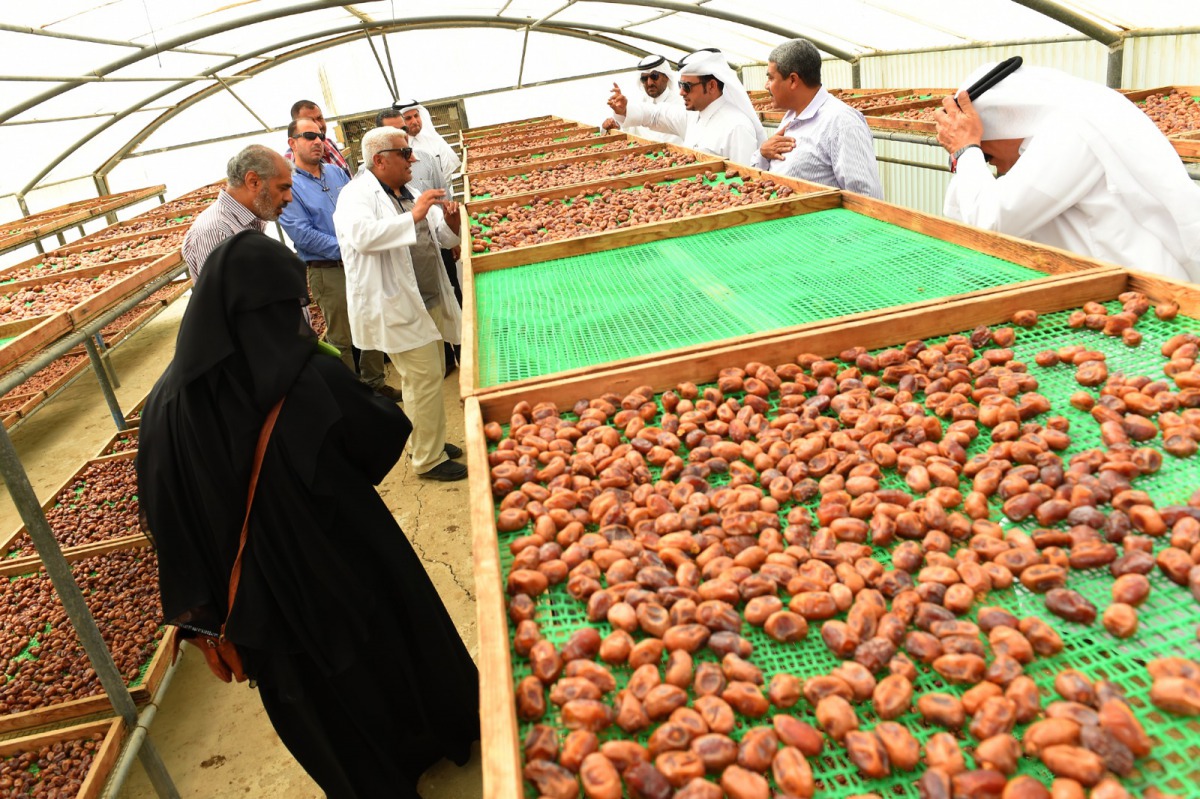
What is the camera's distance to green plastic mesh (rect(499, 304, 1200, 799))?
99cm

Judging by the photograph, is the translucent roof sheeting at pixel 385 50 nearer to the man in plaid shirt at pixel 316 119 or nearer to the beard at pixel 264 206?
the man in plaid shirt at pixel 316 119

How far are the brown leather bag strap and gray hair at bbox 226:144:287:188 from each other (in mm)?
2075

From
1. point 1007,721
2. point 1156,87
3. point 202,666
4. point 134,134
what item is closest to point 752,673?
point 1007,721

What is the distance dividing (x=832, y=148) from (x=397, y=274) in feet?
8.82

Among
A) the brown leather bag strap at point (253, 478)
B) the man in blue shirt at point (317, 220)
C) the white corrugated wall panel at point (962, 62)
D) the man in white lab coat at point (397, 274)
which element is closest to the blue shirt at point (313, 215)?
the man in blue shirt at point (317, 220)

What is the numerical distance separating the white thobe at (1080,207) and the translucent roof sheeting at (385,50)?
5809 millimetres

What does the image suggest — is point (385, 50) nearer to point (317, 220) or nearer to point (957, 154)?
point (317, 220)

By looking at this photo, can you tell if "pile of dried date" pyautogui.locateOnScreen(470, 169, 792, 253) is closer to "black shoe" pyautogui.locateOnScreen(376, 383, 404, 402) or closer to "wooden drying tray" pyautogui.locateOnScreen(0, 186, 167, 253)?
"black shoe" pyautogui.locateOnScreen(376, 383, 404, 402)

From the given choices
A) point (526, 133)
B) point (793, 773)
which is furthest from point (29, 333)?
point (526, 133)

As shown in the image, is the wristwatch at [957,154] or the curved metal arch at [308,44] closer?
the wristwatch at [957,154]

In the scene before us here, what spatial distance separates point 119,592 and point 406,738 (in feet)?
6.36

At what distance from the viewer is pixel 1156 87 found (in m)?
6.75

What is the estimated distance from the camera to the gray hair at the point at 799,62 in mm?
4129

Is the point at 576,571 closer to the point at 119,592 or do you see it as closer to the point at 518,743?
the point at 518,743
